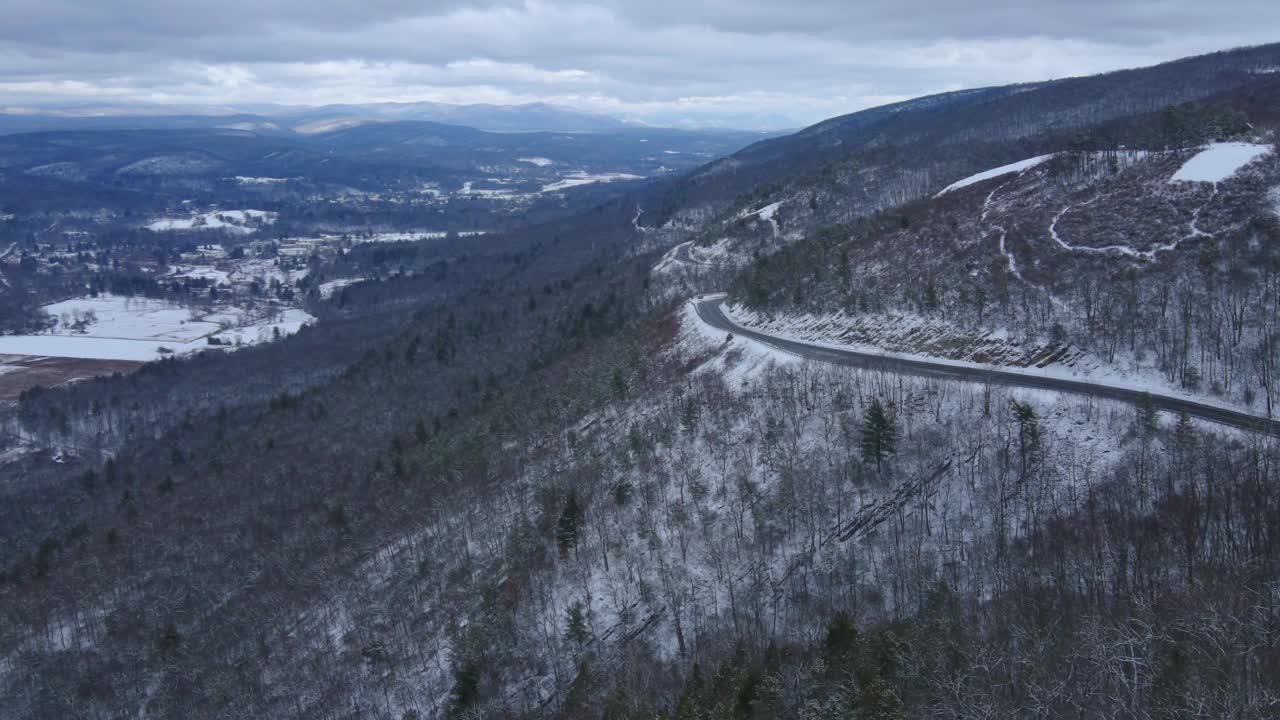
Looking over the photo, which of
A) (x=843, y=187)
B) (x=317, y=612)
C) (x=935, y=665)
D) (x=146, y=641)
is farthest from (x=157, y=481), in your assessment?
(x=843, y=187)

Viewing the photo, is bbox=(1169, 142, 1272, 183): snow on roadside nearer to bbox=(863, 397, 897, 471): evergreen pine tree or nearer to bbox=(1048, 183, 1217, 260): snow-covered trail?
bbox=(1048, 183, 1217, 260): snow-covered trail

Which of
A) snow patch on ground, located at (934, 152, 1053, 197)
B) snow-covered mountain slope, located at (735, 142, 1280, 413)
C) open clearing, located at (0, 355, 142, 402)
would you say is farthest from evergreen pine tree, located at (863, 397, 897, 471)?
open clearing, located at (0, 355, 142, 402)

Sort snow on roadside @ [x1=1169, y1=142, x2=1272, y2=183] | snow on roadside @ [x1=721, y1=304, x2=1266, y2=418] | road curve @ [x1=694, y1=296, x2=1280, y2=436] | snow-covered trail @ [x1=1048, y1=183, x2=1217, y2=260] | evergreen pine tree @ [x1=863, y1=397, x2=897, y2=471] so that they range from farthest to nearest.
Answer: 1. snow on roadside @ [x1=1169, y1=142, x2=1272, y2=183]
2. snow-covered trail @ [x1=1048, y1=183, x2=1217, y2=260]
3. evergreen pine tree @ [x1=863, y1=397, x2=897, y2=471]
4. snow on roadside @ [x1=721, y1=304, x2=1266, y2=418]
5. road curve @ [x1=694, y1=296, x2=1280, y2=436]

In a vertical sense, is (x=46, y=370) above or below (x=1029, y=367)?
below

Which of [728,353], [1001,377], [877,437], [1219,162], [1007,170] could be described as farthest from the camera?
[1007,170]

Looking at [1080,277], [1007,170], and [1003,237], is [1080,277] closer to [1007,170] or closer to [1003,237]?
[1003,237]

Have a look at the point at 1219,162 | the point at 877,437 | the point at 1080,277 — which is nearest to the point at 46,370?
the point at 877,437
